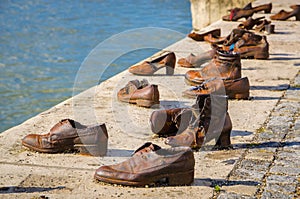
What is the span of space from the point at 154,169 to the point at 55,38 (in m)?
8.27

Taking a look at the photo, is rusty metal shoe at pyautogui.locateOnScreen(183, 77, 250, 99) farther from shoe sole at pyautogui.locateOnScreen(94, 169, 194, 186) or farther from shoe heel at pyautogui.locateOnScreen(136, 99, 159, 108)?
shoe sole at pyautogui.locateOnScreen(94, 169, 194, 186)

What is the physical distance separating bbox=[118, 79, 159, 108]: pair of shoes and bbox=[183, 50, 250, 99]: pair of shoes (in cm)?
36

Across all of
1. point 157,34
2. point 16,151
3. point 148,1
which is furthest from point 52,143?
point 148,1

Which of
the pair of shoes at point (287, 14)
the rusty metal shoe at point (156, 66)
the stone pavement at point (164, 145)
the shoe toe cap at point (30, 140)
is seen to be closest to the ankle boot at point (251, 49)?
the stone pavement at point (164, 145)

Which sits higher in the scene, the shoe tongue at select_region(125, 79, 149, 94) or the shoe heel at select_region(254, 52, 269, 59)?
the shoe tongue at select_region(125, 79, 149, 94)

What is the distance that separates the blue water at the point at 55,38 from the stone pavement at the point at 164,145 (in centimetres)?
224

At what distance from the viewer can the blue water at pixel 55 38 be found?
8273 mm

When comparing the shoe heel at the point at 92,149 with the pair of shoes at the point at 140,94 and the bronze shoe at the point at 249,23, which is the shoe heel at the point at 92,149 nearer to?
the pair of shoes at the point at 140,94

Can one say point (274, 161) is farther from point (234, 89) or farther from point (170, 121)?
point (234, 89)

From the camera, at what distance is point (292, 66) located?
21.4 feet

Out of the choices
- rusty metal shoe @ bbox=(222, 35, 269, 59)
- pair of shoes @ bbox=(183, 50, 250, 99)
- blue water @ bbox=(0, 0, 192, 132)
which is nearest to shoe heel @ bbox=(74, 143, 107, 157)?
pair of shoes @ bbox=(183, 50, 250, 99)

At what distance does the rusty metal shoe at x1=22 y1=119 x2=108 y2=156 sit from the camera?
4078 millimetres

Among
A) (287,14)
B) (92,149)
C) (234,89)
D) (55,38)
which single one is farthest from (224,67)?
(55,38)

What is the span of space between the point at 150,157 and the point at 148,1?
12.7 meters
